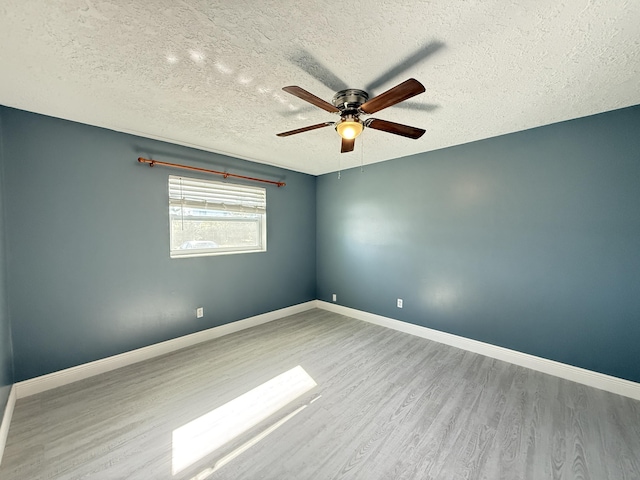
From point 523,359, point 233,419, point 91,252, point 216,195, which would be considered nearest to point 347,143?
point 216,195

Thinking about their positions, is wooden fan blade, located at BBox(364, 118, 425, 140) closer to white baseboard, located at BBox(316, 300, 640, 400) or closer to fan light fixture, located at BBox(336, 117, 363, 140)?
fan light fixture, located at BBox(336, 117, 363, 140)

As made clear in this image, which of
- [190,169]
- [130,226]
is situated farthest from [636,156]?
[130,226]

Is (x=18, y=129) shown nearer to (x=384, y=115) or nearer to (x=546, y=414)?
(x=384, y=115)

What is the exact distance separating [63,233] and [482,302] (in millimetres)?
4293

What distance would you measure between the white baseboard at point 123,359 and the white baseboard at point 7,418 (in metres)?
0.09

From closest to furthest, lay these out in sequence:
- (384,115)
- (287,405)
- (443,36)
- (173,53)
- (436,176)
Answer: (443,36)
(173,53)
(287,405)
(384,115)
(436,176)

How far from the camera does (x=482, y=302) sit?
2850 millimetres

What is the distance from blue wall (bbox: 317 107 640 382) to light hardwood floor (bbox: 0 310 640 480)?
0.48 m

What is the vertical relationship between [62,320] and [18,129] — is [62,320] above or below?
below

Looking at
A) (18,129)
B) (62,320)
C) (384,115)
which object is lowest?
(62,320)

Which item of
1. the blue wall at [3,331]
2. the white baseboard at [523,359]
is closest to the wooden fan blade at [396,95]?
the white baseboard at [523,359]

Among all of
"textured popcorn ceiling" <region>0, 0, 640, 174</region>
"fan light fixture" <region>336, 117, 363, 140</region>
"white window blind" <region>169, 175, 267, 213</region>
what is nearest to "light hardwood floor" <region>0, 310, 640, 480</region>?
"white window blind" <region>169, 175, 267, 213</region>

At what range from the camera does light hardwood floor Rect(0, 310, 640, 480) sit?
147cm

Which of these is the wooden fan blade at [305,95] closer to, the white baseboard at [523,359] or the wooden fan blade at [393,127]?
the wooden fan blade at [393,127]
